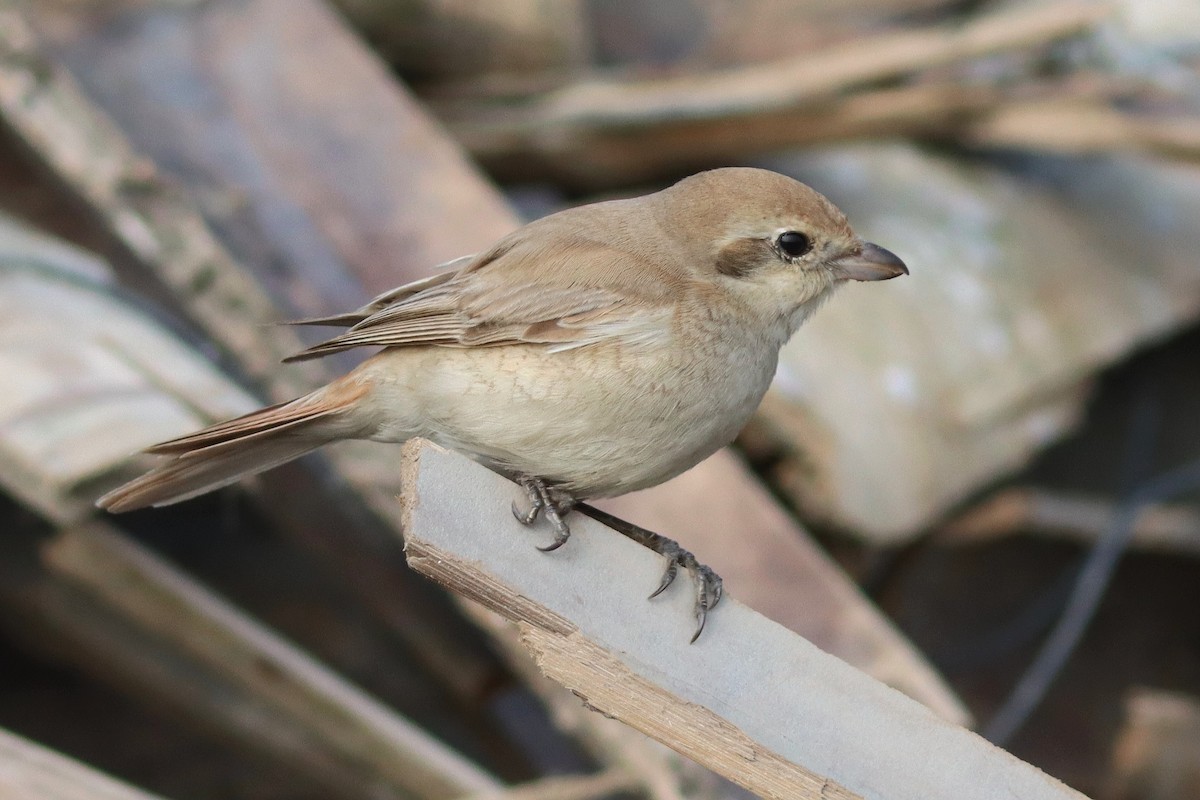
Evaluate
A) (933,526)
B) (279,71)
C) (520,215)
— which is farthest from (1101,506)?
(279,71)

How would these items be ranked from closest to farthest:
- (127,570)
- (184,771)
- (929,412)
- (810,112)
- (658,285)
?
1. (658,285)
2. (127,570)
3. (929,412)
4. (810,112)
5. (184,771)

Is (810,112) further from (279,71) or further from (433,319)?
(433,319)

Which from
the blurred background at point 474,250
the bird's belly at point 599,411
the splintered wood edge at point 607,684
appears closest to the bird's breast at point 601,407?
the bird's belly at point 599,411

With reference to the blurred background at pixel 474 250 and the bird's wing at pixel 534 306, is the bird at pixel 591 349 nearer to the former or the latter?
the bird's wing at pixel 534 306

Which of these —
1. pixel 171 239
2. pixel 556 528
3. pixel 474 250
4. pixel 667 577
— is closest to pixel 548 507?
pixel 556 528

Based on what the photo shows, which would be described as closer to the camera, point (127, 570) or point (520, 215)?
point (127, 570)

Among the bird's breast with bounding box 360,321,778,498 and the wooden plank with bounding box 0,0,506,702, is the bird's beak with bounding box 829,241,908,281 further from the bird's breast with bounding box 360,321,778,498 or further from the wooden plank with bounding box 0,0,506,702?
the wooden plank with bounding box 0,0,506,702
